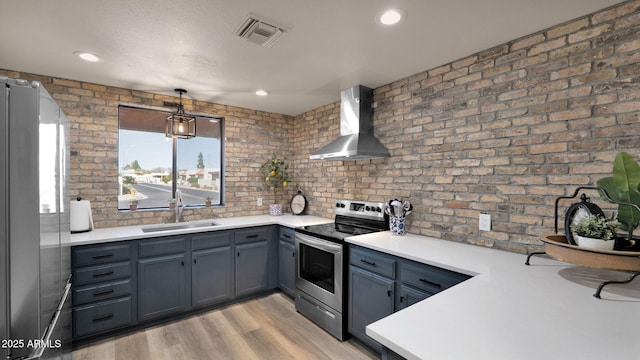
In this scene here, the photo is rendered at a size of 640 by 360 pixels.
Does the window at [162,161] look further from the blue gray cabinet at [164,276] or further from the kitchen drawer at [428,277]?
the kitchen drawer at [428,277]

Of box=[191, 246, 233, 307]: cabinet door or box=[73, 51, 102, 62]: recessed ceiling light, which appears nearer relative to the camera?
box=[73, 51, 102, 62]: recessed ceiling light

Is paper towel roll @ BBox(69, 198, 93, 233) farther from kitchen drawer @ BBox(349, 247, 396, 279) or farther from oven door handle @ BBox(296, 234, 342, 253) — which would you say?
kitchen drawer @ BBox(349, 247, 396, 279)

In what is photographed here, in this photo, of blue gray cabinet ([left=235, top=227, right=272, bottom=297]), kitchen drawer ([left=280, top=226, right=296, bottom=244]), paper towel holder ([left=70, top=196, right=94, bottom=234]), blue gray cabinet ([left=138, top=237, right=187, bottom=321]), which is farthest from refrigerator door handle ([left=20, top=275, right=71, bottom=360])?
kitchen drawer ([left=280, top=226, right=296, bottom=244])

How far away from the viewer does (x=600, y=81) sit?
169 centimetres

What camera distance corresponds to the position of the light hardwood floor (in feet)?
7.62

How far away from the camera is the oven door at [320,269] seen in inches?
100

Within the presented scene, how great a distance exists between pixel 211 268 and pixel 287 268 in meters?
0.86

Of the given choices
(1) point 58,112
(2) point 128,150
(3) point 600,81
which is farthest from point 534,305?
(2) point 128,150

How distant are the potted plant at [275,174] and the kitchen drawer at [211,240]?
3.13 feet

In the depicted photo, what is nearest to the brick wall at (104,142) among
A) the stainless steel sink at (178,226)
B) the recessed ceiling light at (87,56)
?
the stainless steel sink at (178,226)

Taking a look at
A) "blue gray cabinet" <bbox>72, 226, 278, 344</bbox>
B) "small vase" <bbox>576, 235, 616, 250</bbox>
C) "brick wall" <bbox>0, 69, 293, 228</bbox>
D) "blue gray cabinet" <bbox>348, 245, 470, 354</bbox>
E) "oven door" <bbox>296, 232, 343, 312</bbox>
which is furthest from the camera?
"brick wall" <bbox>0, 69, 293, 228</bbox>

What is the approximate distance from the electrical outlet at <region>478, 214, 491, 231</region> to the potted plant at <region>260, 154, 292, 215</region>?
2.62 m

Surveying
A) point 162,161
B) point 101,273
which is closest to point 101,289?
point 101,273

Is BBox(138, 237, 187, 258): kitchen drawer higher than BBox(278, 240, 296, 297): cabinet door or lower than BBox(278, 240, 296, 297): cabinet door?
higher
